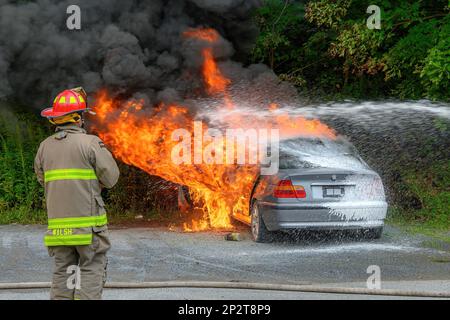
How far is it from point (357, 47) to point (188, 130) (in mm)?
3959

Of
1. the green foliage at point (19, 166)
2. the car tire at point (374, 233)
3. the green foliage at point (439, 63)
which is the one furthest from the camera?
the green foliage at point (19, 166)

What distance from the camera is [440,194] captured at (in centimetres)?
→ 1402

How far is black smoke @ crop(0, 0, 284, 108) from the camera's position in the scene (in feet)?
37.7

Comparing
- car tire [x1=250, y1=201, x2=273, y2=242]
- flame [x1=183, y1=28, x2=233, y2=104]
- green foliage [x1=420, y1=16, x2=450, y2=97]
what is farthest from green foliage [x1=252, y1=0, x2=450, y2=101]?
car tire [x1=250, y1=201, x2=273, y2=242]

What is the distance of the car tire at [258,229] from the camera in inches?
412

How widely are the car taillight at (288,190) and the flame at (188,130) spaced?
3.07ft

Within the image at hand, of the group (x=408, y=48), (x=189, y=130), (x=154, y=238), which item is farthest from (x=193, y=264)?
(x=408, y=48)

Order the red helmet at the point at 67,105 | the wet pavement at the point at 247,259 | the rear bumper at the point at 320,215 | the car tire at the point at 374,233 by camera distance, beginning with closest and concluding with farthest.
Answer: the red helmet at the point at 67,105 < the wet pavement at the point at 247,259 < the rear bumper at the point at 320,215 < the car tire at the point at 374,233

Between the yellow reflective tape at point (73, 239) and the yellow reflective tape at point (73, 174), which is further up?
the yellow reflective tape at point (73, 174)

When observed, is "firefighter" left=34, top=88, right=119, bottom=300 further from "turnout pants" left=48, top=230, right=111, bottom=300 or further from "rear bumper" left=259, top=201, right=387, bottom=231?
"rear bumper" left=259, top=201, right=387, bottom=231

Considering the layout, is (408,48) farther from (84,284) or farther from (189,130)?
(84,284)

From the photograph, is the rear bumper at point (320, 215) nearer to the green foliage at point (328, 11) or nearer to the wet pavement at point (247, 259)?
the wet pavement at point (247, 259)

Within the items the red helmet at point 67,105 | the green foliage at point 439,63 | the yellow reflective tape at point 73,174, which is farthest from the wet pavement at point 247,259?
the green foliage at point 439,63
